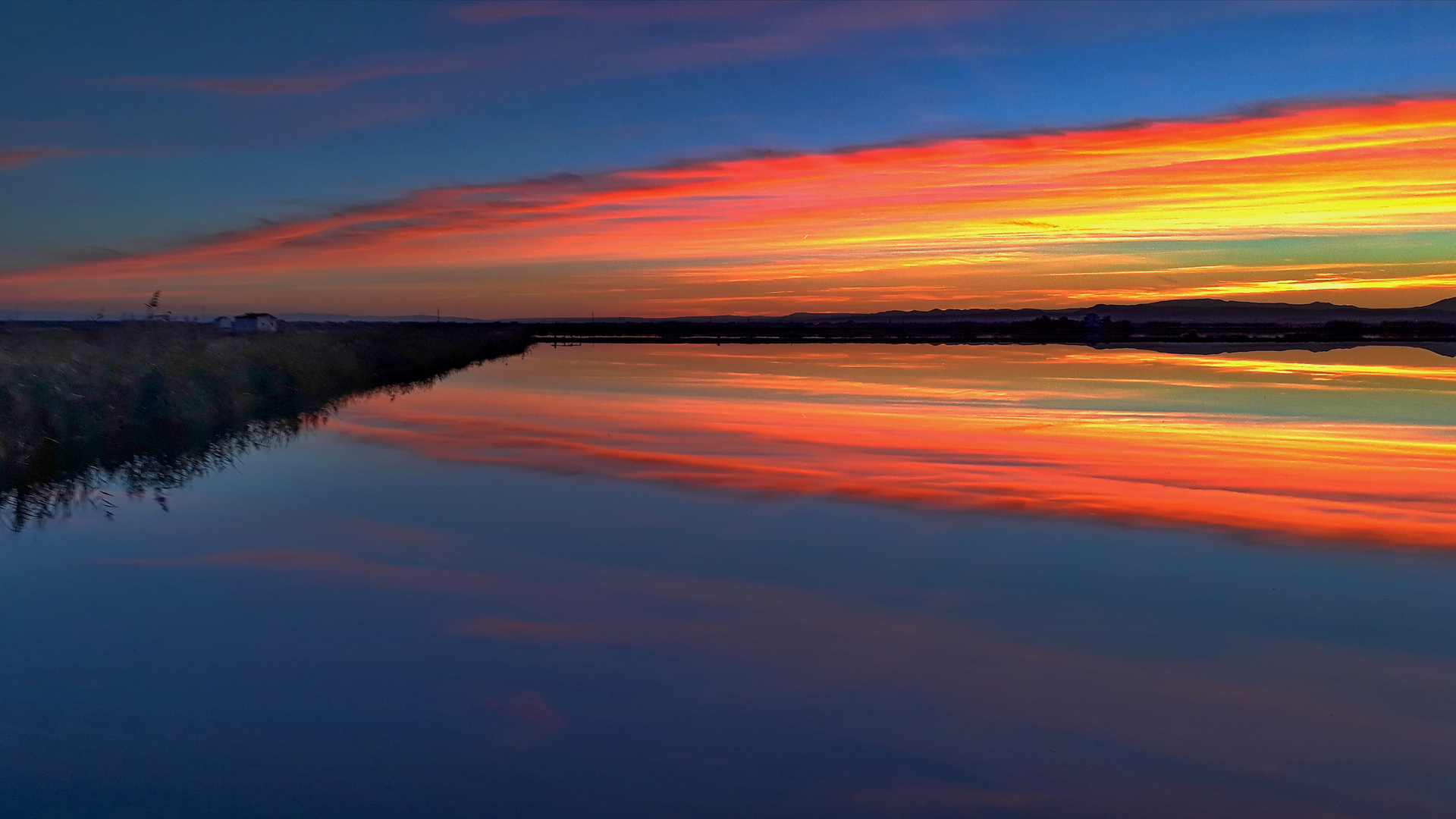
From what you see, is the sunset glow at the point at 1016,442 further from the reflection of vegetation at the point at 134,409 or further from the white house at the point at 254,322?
the white house at the point at 254,322

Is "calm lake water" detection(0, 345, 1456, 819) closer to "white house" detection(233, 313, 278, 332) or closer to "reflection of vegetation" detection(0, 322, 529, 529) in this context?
"reflection of vegetation" detection(0, 322, 529, 529)

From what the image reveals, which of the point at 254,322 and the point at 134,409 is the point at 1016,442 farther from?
the point at 254,322

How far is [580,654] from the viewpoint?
6.51 m

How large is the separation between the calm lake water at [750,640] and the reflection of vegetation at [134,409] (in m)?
1.26

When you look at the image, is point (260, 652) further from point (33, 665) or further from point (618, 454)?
point (618, 454)

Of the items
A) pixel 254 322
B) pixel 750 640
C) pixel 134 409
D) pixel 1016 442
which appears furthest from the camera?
pixel 254 322

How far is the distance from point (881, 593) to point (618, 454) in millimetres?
7945

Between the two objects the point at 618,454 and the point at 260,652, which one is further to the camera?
the point at 618,454

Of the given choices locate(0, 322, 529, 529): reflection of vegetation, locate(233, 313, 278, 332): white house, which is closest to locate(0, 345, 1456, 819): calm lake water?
locate(0, 322, 529, 529): reflection of vegetation

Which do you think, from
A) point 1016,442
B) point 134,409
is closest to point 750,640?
point 1016,442

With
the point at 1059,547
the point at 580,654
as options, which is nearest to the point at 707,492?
the point at 1059,547

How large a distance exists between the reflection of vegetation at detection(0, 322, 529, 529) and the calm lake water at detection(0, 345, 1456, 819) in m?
1.26

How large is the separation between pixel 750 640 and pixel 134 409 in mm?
14893

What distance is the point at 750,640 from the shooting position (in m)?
6.80
